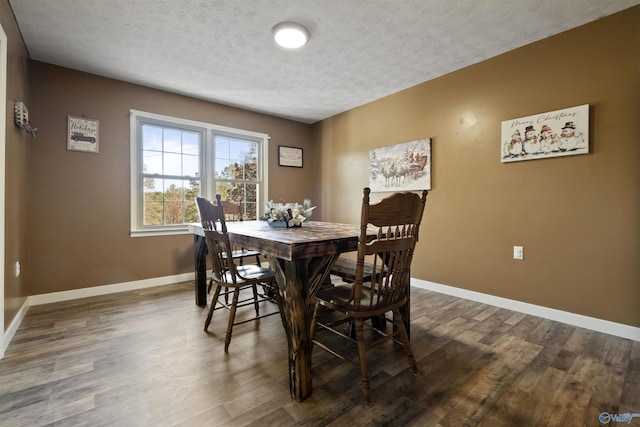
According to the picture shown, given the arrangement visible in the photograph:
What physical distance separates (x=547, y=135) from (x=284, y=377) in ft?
9.34

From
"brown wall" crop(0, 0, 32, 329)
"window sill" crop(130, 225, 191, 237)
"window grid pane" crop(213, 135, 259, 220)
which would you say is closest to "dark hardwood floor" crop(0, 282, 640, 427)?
"brown wall" crop(0, 0, 32, 329)

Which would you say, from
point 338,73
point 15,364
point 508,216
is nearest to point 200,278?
point 15,364

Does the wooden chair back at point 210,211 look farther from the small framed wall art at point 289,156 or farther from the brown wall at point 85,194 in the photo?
the small framed wall art at point 289,156

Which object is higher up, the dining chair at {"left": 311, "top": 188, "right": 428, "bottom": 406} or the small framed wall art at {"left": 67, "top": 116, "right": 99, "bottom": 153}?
the small framed wall art at {"left": 67, "top": 116, "right": 99, "bottom": 153}

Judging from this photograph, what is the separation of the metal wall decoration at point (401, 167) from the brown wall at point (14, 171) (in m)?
3.54

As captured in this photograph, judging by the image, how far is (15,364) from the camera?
177 cm

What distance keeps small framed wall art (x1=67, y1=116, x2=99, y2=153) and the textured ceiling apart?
54cm

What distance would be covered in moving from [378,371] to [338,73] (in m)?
2.90

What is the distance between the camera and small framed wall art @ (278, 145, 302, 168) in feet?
15.6

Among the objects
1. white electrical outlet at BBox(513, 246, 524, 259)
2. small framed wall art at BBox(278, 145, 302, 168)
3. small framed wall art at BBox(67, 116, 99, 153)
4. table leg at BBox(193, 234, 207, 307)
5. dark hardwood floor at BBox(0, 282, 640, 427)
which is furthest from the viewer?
small framed wall art at BBox(278, 145, 302, 168)

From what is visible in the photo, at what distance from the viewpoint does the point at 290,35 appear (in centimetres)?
240

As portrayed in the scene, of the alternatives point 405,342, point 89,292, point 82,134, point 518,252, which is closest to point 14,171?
point 82,134

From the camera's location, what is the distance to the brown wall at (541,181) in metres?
2.20

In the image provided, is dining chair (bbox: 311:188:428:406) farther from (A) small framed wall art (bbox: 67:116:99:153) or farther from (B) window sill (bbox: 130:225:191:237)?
(A) small framed wall art (bbox: 67:116:99:153)
